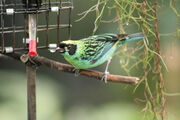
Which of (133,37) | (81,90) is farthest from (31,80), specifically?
(81,90)

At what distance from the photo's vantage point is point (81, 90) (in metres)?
4.71

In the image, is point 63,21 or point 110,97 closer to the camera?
point 63,21

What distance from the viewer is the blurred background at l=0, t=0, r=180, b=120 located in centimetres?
443

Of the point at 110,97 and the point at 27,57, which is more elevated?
the point at 27,57

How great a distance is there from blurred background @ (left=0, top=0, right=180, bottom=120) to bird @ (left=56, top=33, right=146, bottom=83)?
4.35 feet

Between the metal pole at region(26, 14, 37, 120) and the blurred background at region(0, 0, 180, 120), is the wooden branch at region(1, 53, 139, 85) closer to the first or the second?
the metal pole at region(26, 14, 37, 120)

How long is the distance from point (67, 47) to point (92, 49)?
10.0 inches

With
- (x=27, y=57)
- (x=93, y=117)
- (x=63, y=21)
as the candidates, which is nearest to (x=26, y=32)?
(x=27, y=57)

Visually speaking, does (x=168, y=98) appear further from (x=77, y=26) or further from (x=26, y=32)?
(x=26, y=32)

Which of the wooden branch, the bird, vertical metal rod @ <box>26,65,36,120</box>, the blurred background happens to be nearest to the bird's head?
the bird

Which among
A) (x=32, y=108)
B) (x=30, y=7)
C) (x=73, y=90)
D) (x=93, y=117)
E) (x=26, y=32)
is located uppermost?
(x=30, y=7)

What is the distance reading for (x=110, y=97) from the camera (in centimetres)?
473

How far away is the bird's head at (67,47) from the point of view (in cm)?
279

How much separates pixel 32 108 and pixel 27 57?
40 centimetres
